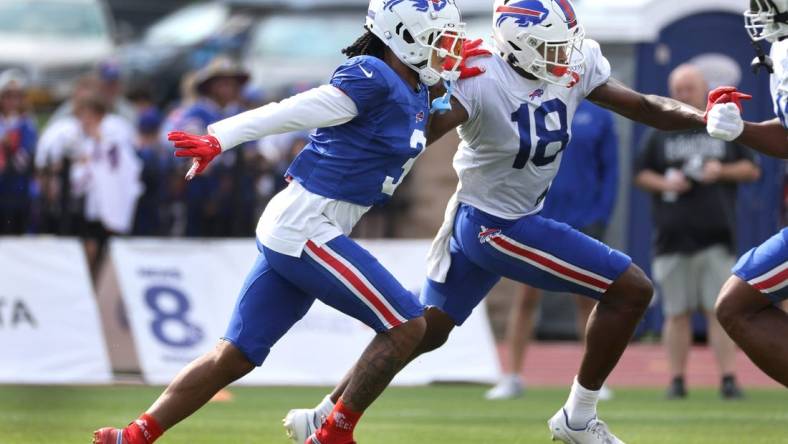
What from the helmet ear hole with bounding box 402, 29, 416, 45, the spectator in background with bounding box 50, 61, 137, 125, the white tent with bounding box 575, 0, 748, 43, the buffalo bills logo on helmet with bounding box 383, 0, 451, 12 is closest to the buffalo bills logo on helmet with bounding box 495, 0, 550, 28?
the buffalo bills logo on helmet with bounding box 383, 0, 451, 12

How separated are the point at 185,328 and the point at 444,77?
5024 millimetres

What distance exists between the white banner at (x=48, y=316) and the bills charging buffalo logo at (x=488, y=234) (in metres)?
4.63

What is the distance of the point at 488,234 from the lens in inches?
304

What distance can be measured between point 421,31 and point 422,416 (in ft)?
10.9

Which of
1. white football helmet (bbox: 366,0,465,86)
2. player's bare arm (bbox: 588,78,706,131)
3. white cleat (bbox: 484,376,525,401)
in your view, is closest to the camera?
white football helmet (bbox: 366,0,465,86)

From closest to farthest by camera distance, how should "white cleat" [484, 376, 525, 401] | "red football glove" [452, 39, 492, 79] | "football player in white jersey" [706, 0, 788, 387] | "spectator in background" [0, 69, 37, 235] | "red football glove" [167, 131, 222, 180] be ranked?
"red football glove" [167, 131, 222, 180], "football player in white jersey" [706, 0, 788, 387], "red football glove" [452, 39, 492, 79], "white cleat" [484, 376, 525, 401], "spectator in background" [0, 69, 37, 235]

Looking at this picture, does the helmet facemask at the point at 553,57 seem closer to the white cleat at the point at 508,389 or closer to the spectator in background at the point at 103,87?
the white cleat at the point at 508,389

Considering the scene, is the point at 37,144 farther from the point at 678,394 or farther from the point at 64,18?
the point at 64,18

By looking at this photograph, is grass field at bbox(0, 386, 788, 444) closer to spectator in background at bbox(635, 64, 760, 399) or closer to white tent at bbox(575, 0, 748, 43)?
spectator in background at bbox(635, 64, 760, 399)

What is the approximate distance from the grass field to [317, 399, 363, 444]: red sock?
127 centimetres

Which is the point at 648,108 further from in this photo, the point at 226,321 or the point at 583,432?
the point at 226,321

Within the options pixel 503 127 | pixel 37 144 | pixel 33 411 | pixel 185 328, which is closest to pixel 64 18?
pixel 37 144

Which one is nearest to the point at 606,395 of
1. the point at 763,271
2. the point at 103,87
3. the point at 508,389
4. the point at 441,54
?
the point at 508,389

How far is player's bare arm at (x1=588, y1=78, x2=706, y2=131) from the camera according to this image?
7.69m
